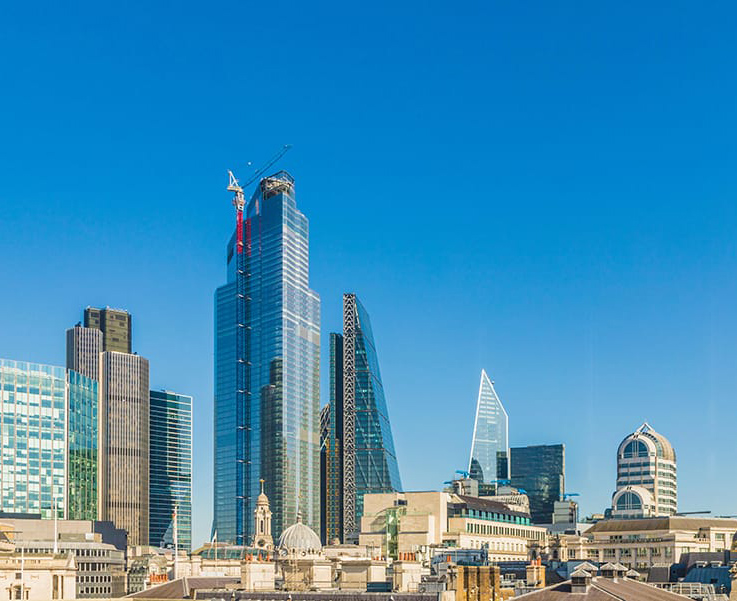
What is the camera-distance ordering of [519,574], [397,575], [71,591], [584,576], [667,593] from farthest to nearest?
1. [519,574]
2. [397,575]
3. [71,591]
4. [667,593]
5. [584,576]

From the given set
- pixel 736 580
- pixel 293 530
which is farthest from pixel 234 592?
pixel 293 530

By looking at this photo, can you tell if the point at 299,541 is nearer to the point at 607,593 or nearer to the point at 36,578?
the point at 36,578

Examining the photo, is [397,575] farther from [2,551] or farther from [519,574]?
Result: [2,551]

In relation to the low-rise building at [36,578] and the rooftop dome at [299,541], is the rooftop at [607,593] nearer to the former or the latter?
the low-rise building at [36,578]

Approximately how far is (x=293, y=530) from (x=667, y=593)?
83880mm

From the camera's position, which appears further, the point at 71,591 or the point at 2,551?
the point at 2,551

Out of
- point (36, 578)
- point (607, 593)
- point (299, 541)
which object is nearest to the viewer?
point (607, 593)

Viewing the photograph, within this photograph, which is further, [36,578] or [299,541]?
[299,541]

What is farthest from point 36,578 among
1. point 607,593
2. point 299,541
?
point 299,541

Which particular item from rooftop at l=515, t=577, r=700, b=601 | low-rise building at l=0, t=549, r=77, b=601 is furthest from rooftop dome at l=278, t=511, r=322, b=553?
rooftop at l=515, t=577, r=700, b=601

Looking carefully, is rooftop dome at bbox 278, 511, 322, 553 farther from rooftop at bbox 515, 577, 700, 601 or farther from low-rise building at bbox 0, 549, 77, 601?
rooftop at bbox 515, 577, 700, 601

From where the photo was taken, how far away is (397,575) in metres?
147

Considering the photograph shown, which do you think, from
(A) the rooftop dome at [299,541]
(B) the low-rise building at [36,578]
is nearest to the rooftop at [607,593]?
(B) the low-rise building at [36,578]

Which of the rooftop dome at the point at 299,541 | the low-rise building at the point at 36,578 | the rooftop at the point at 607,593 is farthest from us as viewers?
the rooftop dome at the point at 299,541
